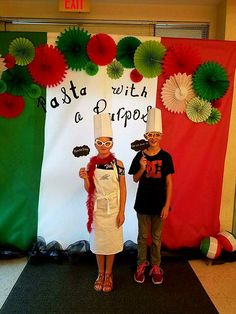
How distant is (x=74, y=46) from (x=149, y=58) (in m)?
0.57

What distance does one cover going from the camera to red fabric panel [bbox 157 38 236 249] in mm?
2168

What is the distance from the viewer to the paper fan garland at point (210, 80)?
2.13 m

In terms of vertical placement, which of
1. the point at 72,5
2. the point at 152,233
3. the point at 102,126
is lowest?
the point at 152,233

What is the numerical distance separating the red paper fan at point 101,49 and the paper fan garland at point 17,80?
0.51 m

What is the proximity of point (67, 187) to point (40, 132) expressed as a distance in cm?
49

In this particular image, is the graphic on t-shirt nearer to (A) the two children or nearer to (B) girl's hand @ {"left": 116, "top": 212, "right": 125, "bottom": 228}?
(A) the two children

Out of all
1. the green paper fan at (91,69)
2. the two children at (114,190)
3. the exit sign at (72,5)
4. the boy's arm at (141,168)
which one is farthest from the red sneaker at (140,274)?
the exit sign at (72,5)

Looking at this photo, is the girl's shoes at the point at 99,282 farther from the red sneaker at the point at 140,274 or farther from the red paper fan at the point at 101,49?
the red paper fan at the point at 101,49

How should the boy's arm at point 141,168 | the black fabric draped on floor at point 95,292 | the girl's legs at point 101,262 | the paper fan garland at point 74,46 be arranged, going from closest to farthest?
the black fabric draped on floor at point 95,292 < the boy's arm at point 141,168 < the girl's legs at point 101,262 < the paper fan garland at point 74,46

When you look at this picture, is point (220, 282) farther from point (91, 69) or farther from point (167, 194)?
point (91, 69)

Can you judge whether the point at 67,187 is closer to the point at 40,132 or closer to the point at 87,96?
the point at 40,132

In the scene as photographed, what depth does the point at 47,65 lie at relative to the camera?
2078mm

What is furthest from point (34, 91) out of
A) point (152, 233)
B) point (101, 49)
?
point (152, 233)

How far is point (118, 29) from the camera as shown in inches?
105
